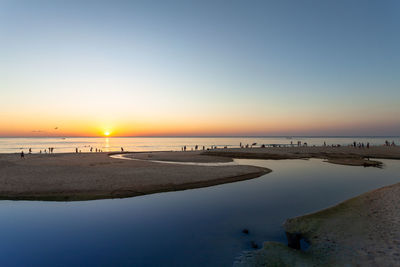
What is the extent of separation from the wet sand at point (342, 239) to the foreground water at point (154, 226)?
106 cm

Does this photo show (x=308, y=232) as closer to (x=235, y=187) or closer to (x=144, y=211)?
(x=144, y=211)

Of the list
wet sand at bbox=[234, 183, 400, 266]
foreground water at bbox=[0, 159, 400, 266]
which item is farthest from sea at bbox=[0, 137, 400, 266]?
wet sand at bbox=[234, 183, 400, 266]

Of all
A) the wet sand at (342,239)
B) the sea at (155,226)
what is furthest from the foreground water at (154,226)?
the wet sand at (342,239)

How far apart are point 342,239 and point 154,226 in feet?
31.3

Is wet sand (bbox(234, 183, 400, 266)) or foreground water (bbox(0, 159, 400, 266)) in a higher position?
wet sand (bbox(234, 183, 400, 266))

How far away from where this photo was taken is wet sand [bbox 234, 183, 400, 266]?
877 cm

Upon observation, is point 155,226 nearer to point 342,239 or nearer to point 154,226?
point 154,226

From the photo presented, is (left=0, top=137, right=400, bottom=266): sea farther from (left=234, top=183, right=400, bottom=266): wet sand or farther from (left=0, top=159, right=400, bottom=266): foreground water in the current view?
(left=234, top=183, right=400, bottom=266): wet sand

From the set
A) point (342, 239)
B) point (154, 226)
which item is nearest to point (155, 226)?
point (154, 226)

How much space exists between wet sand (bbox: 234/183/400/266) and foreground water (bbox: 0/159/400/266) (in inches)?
41.6

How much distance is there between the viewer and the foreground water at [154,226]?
10078 mm

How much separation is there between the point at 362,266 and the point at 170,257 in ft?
23.8

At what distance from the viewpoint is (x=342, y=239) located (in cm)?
1038

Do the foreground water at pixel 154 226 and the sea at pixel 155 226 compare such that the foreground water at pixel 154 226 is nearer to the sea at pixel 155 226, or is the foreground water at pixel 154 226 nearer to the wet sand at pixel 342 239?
the sea at pixel 155 226
